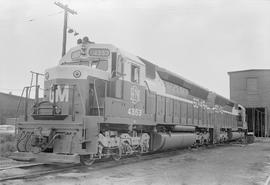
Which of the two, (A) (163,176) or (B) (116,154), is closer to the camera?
(A) (163,176)

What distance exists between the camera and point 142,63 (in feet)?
39.9

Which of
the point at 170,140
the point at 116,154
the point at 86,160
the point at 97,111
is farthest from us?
the point at 170,140

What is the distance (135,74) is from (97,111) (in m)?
2.38

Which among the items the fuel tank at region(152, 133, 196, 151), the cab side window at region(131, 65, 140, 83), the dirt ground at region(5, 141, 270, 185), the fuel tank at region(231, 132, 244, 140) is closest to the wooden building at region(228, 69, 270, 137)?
the fuel tank at region(231, 132, 244, 140)

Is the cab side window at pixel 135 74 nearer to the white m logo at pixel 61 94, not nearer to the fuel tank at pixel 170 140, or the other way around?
the white m logo at pixel 61 94

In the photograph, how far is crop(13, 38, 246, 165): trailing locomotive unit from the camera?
8.96m

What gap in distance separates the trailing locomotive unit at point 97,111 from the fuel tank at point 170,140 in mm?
39

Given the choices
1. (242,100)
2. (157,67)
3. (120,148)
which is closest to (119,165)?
(120,148)

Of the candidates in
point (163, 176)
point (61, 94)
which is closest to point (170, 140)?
point (163, 176)

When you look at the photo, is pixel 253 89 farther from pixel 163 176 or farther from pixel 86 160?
pixel 163 176

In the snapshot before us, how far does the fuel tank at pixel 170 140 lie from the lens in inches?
513

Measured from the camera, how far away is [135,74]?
11.6 meters

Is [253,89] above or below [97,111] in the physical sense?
above

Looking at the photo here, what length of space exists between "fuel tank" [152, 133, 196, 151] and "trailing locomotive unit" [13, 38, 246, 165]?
4cm
